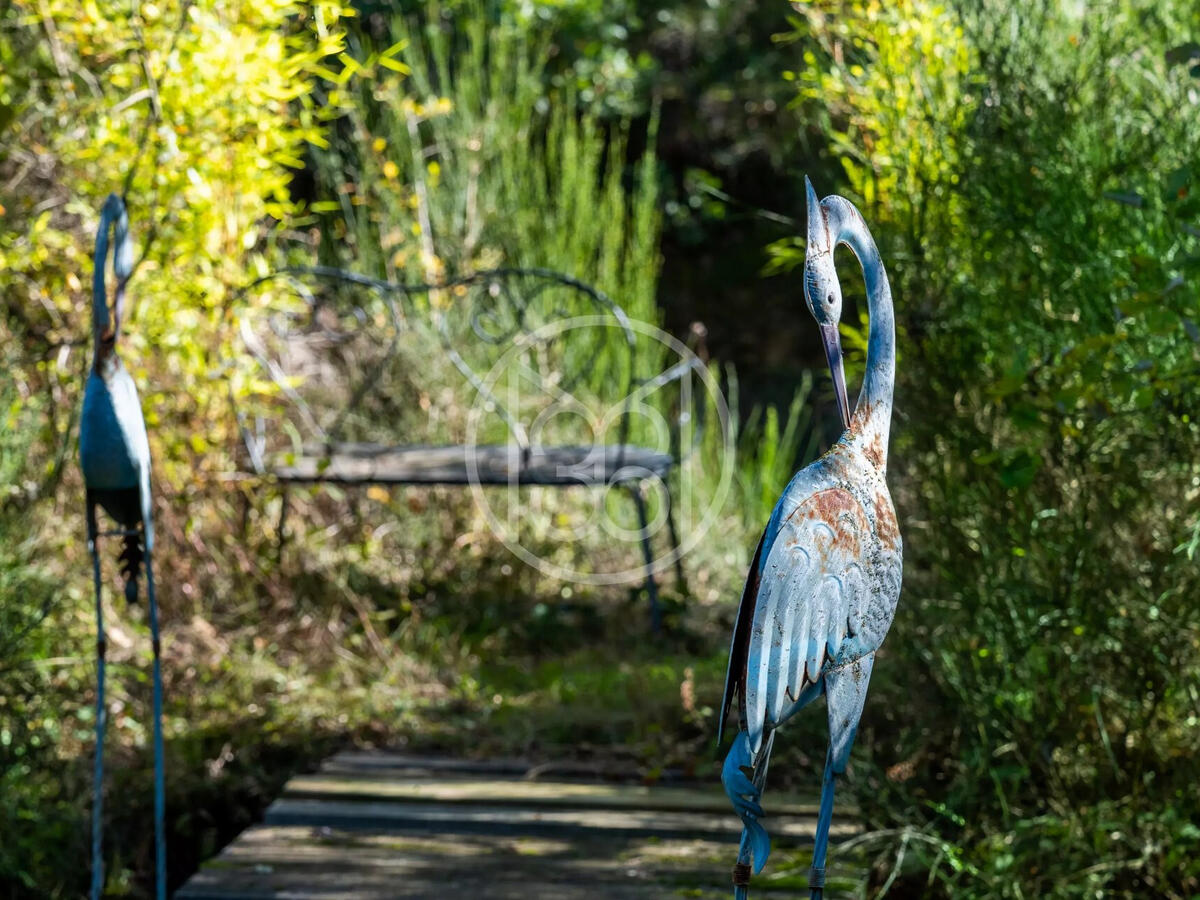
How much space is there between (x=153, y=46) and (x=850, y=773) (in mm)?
2893

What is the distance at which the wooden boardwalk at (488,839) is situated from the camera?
9.23 feet

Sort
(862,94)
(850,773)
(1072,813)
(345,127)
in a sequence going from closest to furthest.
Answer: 1. (1072,813)
2. (850,773)
3. (862,94)
4. (345,127)

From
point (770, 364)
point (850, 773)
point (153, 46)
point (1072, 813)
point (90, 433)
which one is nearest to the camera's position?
point (90, 433)

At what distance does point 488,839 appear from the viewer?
10.2 feet

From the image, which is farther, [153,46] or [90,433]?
[153,46]

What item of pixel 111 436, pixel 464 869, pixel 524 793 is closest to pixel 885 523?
pixel 111 436

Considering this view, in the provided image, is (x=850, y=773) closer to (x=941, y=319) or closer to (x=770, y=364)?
(x=941, y=319)

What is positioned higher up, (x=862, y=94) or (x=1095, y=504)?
(x=862, y=94)

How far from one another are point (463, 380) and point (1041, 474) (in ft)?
9.48

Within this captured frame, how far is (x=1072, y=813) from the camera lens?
268 cm

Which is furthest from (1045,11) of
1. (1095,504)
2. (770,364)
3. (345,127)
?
(770,364)

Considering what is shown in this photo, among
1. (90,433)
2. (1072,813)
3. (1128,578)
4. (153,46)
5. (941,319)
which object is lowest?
(1072,813)

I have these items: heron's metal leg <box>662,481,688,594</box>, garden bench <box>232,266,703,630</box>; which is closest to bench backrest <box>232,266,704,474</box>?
garden bench <box>232,266,703,630</box>

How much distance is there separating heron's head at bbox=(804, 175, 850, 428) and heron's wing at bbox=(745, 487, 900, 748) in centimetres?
14
